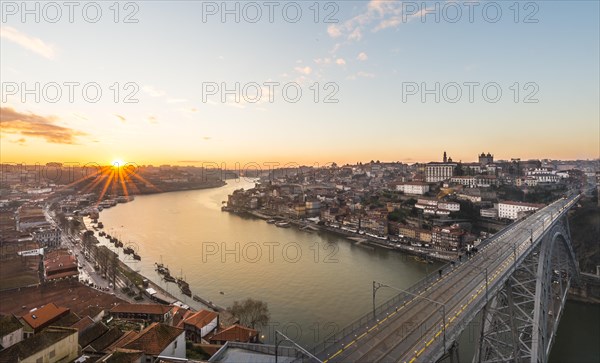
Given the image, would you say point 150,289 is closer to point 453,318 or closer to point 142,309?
point 142,309

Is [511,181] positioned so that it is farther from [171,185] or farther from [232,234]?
[171,185]

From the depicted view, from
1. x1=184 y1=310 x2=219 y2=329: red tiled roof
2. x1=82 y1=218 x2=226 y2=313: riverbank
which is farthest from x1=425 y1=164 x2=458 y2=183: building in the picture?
x1=184 y1=310 x2=219 y2=329: red tiled roof

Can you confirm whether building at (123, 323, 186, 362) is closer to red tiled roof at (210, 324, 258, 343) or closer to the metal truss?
red tiled roof at (210, 324, 258, 343)

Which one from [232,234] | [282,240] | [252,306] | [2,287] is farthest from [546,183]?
[2,287]

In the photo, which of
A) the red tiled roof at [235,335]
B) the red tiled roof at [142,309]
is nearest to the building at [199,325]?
the red tiled roof at [235,335]

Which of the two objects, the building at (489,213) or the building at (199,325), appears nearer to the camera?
the building at (199,325)

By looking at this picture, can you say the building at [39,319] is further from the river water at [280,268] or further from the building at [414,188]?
the building at [414,188]
